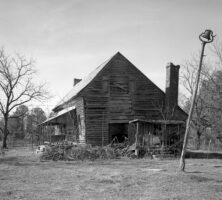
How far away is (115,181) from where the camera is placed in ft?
30.9

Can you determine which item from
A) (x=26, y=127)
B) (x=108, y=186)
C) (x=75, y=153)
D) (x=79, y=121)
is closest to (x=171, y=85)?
(x=79, y=121)

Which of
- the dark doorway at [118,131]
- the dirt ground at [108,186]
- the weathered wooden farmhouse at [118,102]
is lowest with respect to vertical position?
the dirt ground at [108,186]

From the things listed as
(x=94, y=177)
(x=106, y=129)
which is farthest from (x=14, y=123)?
(x=94, y=177)

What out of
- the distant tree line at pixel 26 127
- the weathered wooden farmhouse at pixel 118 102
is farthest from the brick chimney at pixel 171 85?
the distant tree line at pixel 26 127

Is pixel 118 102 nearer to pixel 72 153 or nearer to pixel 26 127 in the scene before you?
pixel 72 153

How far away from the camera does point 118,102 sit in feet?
73.6

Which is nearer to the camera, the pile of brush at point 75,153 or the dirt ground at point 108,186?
the dirt ground at point 108,186

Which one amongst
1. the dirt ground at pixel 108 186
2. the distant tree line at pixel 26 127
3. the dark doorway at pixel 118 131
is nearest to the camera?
the dirt ground at pixel 108 186

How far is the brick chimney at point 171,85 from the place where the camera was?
22344 mm

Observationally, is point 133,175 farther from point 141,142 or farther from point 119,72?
point 119,72

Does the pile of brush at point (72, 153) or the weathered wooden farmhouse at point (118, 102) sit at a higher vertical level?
the weathered wooden farmhouse at point (118, 102)

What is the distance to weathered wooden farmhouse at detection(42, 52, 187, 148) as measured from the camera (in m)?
21.8

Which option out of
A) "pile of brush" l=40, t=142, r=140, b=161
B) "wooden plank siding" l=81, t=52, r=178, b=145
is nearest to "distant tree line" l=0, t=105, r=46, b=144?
"wooden plank siding" l=81, t=52, r=178, b=145

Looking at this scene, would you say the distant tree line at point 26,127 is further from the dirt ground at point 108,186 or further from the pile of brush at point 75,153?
the dirt ground at point 108,186
